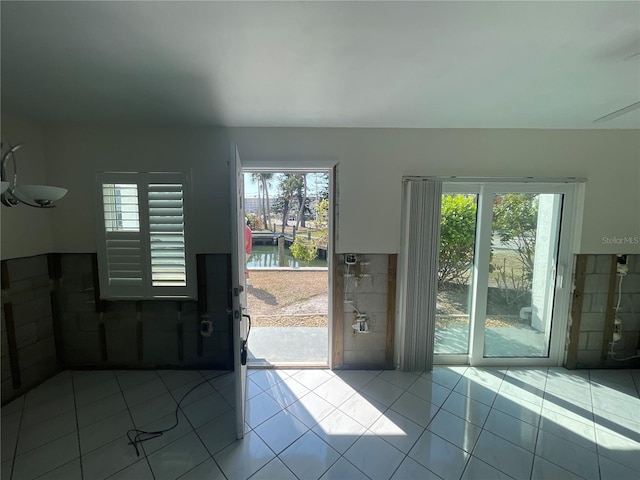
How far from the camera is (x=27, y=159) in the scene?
204 cm

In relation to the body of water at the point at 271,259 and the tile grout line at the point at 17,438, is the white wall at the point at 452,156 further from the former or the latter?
the body of water at the point at 271,259

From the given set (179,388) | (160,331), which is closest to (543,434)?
(179,388)

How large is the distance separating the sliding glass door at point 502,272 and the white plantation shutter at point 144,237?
8.18 feet

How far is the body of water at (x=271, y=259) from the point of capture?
5.38 meters

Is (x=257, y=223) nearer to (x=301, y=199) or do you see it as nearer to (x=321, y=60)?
(x=301, y=199)

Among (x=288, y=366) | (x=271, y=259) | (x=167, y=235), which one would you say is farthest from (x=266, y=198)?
(x=288, y=366)

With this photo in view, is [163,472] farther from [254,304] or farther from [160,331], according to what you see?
[254,304]

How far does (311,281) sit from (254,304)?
1.33 metres

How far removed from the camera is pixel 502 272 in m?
2.37

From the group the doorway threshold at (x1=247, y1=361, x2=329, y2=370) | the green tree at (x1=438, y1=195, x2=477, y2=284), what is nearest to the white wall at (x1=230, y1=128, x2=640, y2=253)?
the green tree at (x1=438, y1=195, x2=477, y2=284)

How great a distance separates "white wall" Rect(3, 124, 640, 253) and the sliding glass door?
0.68 feet

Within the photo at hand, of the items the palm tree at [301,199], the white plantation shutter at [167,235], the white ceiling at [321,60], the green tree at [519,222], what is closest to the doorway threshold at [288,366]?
the white plantation shutter at [167,235]

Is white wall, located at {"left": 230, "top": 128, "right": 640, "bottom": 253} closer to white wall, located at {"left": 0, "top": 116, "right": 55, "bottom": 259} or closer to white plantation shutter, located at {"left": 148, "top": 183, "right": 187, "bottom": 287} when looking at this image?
white plantation shutter, located at {"left": 148, "top": 183, "right": 187, "bottom": 287}

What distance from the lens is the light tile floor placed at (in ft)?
4.71
